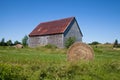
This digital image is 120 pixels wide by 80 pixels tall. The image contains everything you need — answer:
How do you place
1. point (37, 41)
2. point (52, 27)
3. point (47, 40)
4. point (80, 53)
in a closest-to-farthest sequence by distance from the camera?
point (80, 53), point (47, 40), point (52, 27), point (37, 41)

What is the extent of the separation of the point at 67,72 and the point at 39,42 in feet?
156

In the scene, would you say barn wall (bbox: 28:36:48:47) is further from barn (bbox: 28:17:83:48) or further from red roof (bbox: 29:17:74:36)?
red roof (bbox: 29:17:74:36)

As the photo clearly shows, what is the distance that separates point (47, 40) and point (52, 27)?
3.41 meters

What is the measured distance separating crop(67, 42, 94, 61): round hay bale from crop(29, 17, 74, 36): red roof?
104ft

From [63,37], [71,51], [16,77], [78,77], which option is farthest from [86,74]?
[63,37]

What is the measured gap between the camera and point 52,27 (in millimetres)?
54938

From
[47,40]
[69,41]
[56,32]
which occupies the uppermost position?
[56,32]

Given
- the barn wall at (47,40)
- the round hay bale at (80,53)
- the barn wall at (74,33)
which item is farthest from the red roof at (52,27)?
the round hay bale at (80,53)

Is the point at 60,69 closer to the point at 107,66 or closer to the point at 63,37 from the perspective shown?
the point at 107,66

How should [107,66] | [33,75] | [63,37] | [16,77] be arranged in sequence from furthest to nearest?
[63,37]
[107,66]
[33,75]
[16,77]

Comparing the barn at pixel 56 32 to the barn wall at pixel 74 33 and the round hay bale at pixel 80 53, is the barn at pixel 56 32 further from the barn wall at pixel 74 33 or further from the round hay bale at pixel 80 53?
the round hay bale at pixel 80 53

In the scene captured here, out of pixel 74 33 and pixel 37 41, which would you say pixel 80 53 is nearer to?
pixel 74 33

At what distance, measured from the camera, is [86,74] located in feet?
34.7

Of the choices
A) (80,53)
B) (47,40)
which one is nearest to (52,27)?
(47,40)
